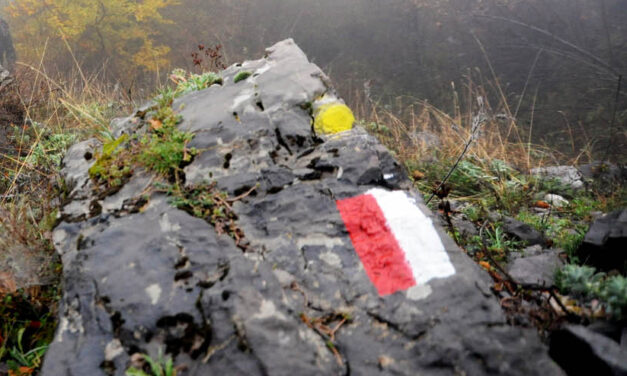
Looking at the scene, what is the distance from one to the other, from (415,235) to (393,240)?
0.11 m

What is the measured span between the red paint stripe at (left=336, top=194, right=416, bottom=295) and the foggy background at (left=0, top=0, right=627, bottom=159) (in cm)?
608

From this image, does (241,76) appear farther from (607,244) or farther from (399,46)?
(399,46)

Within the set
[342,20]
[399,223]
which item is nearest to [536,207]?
[399,223]

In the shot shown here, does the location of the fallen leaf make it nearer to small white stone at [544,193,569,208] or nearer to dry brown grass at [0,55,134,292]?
dry brown grass at [0,55,134,292]

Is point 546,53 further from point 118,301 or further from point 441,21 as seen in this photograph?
point 118,301

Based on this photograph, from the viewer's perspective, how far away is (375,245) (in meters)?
1.78

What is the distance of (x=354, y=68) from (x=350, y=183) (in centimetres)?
912

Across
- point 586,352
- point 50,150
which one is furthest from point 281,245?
point 50,150

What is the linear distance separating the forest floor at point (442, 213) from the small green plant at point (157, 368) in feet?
2.57

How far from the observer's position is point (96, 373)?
1.45 meters

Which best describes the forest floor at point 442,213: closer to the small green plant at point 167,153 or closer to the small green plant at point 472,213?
the small green plant at point 472,213

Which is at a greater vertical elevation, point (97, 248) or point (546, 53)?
point (97, 248)

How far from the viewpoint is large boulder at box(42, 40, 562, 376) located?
1.41 m

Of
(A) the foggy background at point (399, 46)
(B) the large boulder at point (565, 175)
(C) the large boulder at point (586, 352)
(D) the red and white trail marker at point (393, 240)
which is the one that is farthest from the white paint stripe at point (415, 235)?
(A) the foggy background at point (399, 46)
